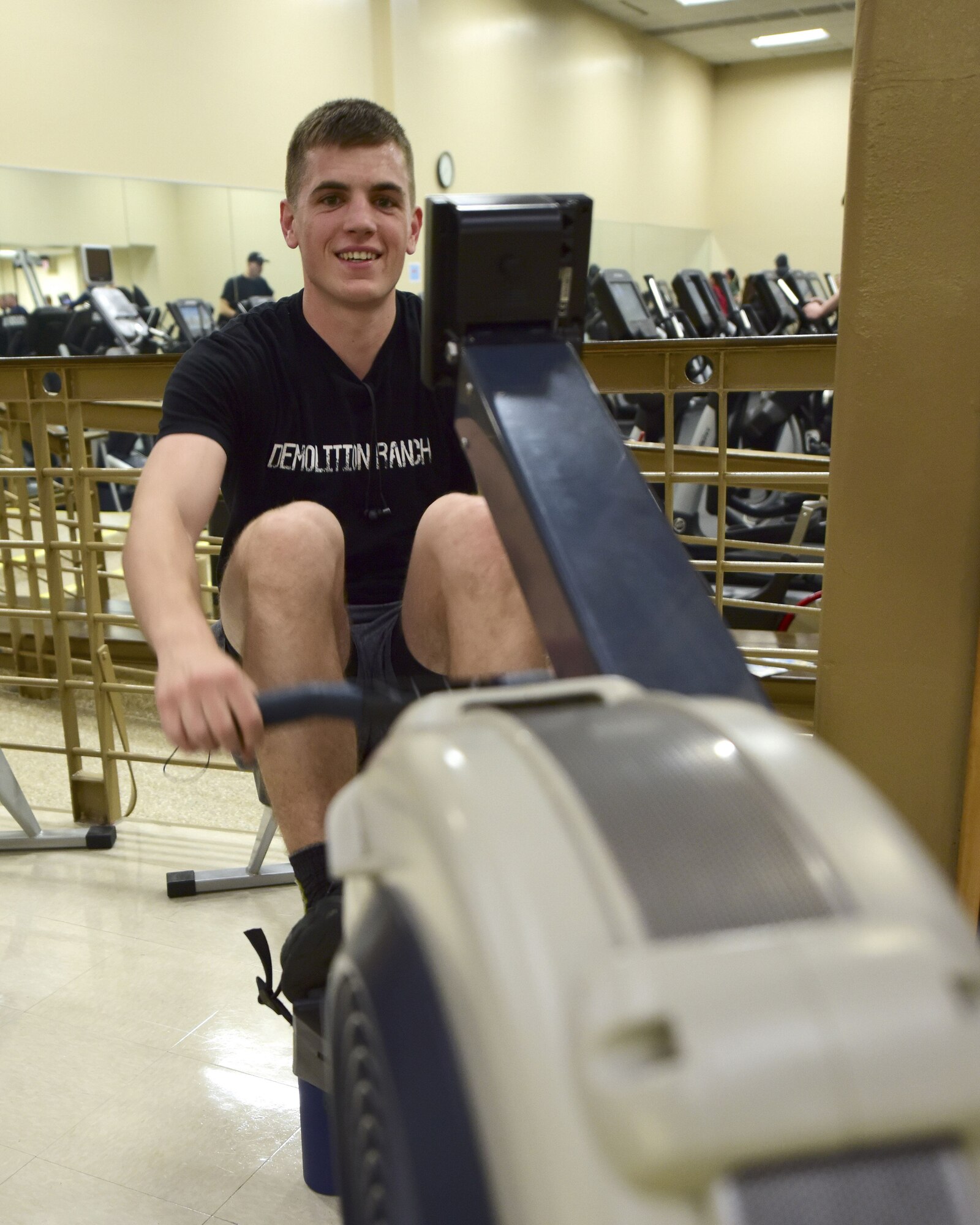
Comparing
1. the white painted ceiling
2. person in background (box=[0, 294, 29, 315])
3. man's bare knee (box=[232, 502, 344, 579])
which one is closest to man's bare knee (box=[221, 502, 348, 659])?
man's bare knee (box=[232, 502, 344, 579])

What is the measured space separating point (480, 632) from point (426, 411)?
16.5 inches

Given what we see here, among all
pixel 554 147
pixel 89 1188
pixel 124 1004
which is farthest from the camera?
pixel 554 147

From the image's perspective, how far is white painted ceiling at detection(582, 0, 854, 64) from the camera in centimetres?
1151

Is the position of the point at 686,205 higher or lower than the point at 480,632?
higher

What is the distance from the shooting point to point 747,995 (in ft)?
1.39

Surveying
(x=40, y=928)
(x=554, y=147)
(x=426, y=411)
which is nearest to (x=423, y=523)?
(x=426, y=411)

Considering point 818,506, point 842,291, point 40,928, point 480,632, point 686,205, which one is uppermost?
point 686,205

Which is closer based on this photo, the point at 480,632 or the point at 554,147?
the point at 480,632

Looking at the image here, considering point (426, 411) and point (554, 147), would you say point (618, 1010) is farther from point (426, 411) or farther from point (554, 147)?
point (554, 147)

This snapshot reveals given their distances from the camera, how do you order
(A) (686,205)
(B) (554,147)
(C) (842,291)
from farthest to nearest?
(A) (686,205)
(B) (554,147)
(C) (842,291)

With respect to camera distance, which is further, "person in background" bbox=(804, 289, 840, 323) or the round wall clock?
the round wall clock

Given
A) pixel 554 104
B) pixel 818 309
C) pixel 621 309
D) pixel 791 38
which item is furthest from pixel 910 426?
pixel 791 38

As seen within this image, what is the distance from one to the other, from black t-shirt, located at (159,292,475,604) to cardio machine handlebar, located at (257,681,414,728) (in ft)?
2.10

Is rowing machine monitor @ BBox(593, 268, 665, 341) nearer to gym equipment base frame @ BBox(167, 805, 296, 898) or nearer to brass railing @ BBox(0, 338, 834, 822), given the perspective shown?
brass railing @ BBox(0, 338, 834, 822)
